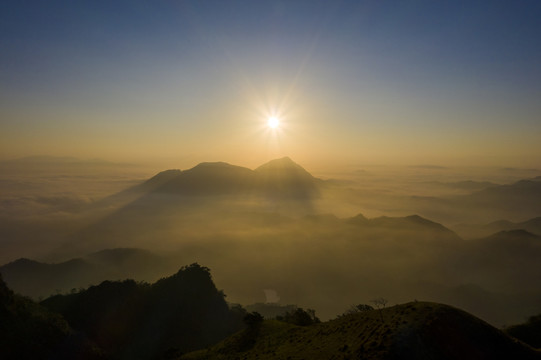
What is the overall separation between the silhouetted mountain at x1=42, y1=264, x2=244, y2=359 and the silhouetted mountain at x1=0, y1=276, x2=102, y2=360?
55.0ft

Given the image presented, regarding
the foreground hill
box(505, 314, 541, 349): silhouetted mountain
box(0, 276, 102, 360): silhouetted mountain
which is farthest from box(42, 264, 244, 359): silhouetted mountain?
box(505, 314, 541, 349): silhouetted mountain

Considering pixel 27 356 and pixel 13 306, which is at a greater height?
pixel 13 306

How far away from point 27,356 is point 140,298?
127ft

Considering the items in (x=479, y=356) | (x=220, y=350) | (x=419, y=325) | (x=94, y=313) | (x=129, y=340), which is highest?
(x=419, y=325)

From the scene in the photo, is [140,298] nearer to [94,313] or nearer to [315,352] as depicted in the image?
[94,313]

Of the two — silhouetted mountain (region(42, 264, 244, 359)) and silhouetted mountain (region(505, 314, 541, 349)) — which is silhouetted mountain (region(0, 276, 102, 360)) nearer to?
silhouetted mountain (region(42, 264, 244, 359))

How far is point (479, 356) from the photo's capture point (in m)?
27.5

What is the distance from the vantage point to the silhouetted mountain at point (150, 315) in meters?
76.4

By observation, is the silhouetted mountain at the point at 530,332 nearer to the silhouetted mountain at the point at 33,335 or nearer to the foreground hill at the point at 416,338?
the foreground hill at the point at 416,338

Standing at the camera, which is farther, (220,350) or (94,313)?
(94,313)

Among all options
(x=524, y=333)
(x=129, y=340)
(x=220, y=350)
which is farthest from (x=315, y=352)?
(x=129, y=340)

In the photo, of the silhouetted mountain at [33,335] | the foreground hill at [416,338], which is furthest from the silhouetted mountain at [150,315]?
the foreground hill at [416,338]

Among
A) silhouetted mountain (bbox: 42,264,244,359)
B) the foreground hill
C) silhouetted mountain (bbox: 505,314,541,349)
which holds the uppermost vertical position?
the foreground hill

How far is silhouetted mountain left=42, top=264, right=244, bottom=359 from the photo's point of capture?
76438mm
